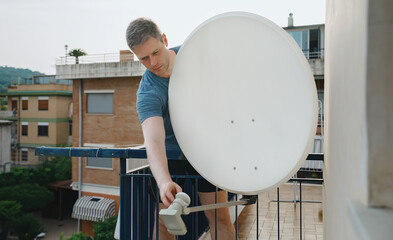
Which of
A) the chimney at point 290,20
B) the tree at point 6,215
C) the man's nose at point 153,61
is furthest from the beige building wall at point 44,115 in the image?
the man's nose at point 153,61

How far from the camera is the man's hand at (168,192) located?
1.32 meters

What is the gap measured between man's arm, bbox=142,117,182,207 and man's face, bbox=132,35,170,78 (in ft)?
0.77

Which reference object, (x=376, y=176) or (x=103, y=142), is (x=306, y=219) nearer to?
(x=376, y=176)

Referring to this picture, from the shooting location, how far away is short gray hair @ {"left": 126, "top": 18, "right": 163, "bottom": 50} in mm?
1504

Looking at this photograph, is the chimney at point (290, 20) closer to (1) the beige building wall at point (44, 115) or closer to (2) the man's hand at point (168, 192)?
(2) the man's hand at point (168, 192)

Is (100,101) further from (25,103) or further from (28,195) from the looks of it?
(25,103)

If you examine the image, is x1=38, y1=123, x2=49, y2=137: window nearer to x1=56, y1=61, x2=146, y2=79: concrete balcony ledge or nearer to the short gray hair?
x1=56, y1=61, x2=146, y2=79: concrete balcony ledge

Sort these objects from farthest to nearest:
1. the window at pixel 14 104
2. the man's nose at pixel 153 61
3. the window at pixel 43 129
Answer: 1. the window at pixel 14 104
2. the window at pixel 43 129
3. the man's nose at pixel 153 61

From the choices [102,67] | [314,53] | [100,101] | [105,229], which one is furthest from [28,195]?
[314,53]

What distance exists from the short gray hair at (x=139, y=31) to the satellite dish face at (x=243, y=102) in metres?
0.22

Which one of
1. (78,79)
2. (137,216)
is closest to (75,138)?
(78,79)

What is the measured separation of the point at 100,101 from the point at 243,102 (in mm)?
15719

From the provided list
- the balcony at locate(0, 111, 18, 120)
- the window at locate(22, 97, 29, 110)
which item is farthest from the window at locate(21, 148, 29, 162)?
the window at locate(22, 97, 29, 110)

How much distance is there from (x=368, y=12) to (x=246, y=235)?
11.4ft
